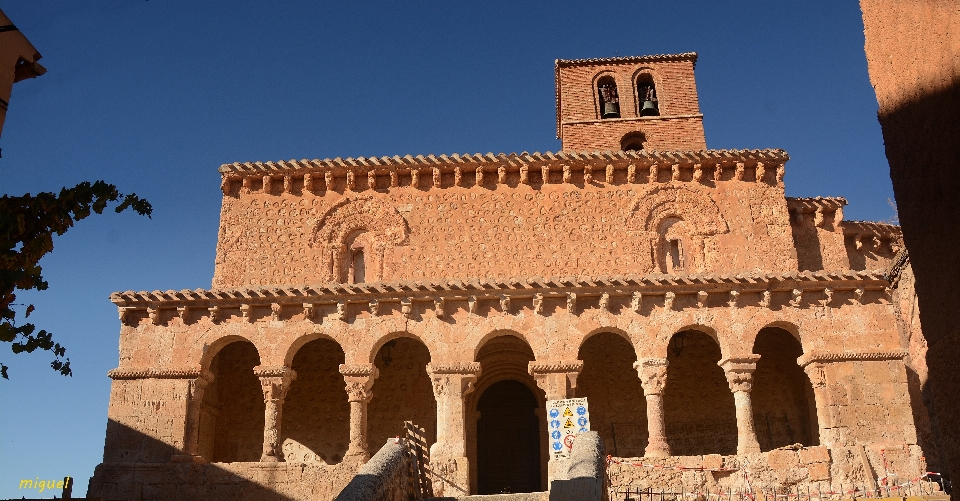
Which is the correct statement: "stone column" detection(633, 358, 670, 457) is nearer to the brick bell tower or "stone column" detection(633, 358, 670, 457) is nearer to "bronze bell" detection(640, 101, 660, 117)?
the brick bell tower

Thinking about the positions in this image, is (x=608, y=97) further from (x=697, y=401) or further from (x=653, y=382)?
(x=653, y=382)

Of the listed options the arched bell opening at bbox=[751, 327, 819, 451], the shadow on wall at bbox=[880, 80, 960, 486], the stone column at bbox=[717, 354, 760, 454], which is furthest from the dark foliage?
the arched bell opening at bbox=[751, 327, 819, 451]

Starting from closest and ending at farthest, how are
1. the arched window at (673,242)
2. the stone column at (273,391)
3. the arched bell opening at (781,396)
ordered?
the stone column at (273,391) < the arched bell opening at (781,396) < the arched window at (673,242)

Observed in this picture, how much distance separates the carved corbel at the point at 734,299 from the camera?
49.0 feet

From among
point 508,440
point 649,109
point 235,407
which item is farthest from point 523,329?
point 649,109

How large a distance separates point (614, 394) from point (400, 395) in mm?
4710

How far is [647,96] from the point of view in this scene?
76.7 ft

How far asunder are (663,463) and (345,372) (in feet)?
19.6

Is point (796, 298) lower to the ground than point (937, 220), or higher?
higher

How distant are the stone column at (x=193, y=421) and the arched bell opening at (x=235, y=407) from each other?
1.11 m

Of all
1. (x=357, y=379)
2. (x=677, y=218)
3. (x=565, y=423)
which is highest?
(x=677, y=218)

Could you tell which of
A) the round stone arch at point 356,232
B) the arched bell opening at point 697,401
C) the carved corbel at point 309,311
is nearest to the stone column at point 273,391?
the carved corbel at point 309,311

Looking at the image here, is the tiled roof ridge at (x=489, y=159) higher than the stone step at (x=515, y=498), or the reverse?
the tiled roof ridge at (x=489, y=159)

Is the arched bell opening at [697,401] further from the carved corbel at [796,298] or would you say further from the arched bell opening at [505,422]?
the arched bell opening at [505,422]
